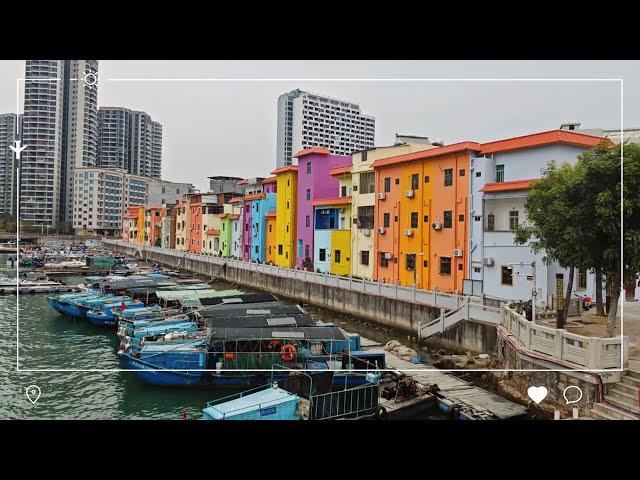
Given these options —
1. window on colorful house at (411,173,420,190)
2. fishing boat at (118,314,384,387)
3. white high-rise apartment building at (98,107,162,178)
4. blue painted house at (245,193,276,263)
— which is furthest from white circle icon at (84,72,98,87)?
blue painted house at (245,193,276,263)

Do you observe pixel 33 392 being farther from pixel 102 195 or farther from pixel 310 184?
pixel 310 184

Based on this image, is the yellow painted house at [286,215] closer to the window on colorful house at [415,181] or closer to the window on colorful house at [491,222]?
the window on colorful house at [415,181]

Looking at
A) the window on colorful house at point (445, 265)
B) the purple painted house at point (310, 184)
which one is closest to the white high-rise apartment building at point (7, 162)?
the window on colorful house at point (445, 265)

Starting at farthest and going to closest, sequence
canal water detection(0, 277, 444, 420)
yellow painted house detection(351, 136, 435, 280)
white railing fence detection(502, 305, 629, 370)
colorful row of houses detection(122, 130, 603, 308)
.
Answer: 1. yellow painted house detection(351, 136, 435, 280)
2. colorful row of houses detection(122, 130, 603, 308)
3. canal water detection(0, 277, 444, 420)
4. white railing fence detection(502, 305, 629, 370)

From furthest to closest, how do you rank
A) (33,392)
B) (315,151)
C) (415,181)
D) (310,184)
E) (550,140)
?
(310,184)
(315,151)
(415,181)
(550,140)
(33,392)

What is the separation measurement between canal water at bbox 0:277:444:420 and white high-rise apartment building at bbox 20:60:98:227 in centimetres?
298

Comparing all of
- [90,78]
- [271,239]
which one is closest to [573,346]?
[90,78]

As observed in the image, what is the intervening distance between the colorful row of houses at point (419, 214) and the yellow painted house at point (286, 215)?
0.05m

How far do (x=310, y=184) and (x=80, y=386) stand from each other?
544 inches

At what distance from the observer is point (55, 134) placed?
1027 cm

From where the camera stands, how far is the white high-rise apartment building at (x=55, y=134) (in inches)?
245

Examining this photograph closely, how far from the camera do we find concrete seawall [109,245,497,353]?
35.6ft

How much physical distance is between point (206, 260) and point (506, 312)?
2139cm

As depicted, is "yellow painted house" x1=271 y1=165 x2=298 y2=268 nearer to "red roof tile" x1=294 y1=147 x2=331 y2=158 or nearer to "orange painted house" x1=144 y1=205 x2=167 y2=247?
"red roof tile" x1=294 y1=147 x2=331 y2=158
